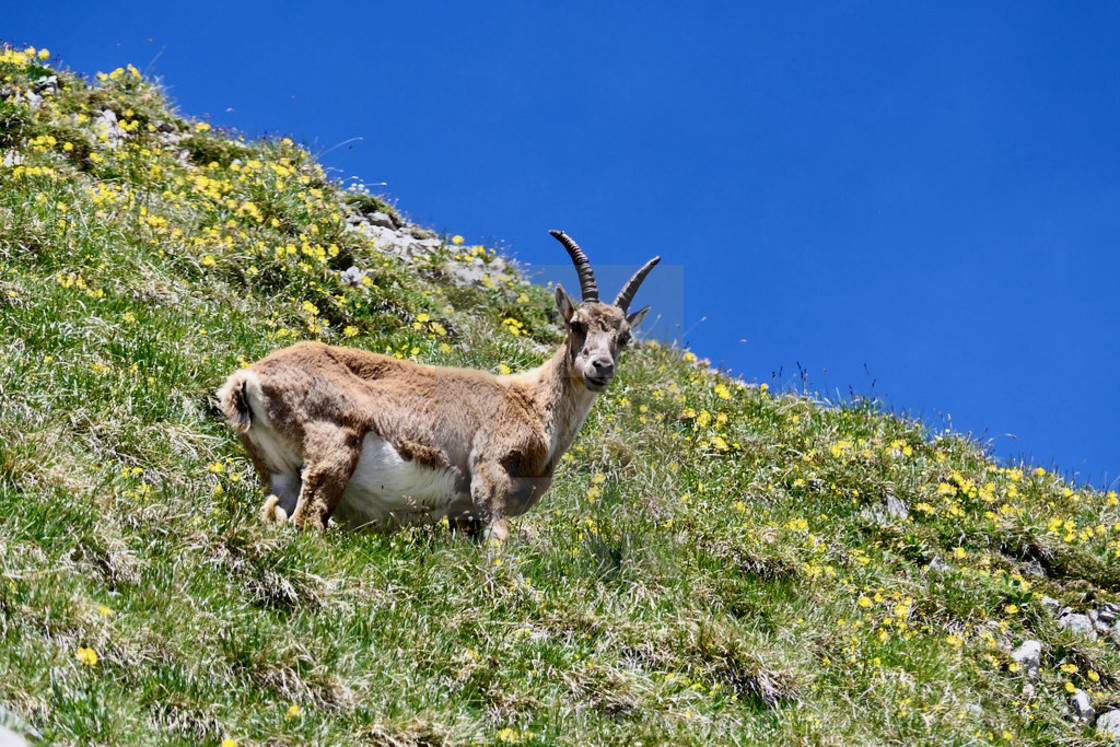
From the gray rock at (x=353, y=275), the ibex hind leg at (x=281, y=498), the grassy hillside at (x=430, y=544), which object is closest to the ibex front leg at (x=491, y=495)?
the grassy hillside at (x=430, y=544)

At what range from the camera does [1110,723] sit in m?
11.9

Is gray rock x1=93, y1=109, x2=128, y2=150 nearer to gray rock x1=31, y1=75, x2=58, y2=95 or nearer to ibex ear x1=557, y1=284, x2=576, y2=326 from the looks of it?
gray rock x1=31, y1=75, x2=58, y2=95

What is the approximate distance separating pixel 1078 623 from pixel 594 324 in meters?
6.37

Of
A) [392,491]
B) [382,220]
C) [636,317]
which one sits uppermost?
[382,220]

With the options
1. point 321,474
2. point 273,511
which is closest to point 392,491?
point 321,474

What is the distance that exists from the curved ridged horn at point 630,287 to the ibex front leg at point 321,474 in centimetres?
315

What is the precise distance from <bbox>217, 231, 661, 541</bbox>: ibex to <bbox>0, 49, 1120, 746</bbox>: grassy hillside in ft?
1.32

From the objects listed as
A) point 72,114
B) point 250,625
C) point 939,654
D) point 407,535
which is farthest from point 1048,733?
point 72,114

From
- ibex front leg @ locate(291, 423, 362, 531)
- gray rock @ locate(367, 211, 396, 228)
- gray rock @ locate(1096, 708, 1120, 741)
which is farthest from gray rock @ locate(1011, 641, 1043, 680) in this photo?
gray rock @ locate(367, 211, 396, 228)

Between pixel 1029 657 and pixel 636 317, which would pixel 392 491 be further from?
pixel 1029 657

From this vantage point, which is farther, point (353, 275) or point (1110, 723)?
point (353, 275)

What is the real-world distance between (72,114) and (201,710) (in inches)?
533

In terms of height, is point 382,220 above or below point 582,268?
above

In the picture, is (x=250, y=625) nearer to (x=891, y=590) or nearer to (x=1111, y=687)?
(x=891, y=590)
